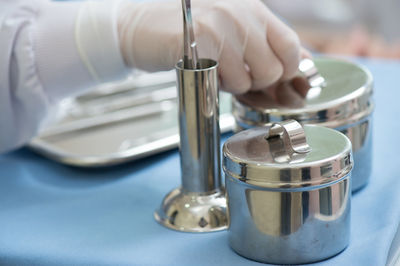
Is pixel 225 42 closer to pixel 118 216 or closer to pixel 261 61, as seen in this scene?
pixel 261 61

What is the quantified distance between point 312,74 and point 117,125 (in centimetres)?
22

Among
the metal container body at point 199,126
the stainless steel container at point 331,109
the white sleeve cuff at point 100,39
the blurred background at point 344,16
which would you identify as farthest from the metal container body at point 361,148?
the blurred background at point 344,16

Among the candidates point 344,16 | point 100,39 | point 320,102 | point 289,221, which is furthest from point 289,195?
point 344,16

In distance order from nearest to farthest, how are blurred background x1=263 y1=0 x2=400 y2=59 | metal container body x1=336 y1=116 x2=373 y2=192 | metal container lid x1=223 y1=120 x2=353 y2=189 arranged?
metal container lid x1=223 y1=120 x2=353 y2=189, metal container body x1=336 y1=116 x2=373 y2=192, blurred background x1=263 y1=0 x2=400 y2=59

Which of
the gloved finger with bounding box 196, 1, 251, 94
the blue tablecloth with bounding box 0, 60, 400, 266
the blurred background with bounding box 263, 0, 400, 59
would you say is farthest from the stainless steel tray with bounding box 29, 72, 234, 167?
the blurred background with bounding box 263, 0, 400, 59

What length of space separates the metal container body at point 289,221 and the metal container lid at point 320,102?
8cm

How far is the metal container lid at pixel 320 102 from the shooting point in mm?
431

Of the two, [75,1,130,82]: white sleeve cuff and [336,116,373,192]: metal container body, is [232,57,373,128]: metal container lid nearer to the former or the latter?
[336,116,373,192]: metal container body

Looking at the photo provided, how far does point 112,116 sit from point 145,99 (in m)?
0.05

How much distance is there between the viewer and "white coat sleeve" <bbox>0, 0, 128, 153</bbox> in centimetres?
51

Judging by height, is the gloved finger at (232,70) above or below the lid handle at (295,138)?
above

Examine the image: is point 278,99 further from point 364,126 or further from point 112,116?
point 112,116

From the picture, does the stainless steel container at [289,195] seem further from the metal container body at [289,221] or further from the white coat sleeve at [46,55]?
the white coat sleeve at [46,55]

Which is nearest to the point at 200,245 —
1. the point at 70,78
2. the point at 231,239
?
the point at 231,239
